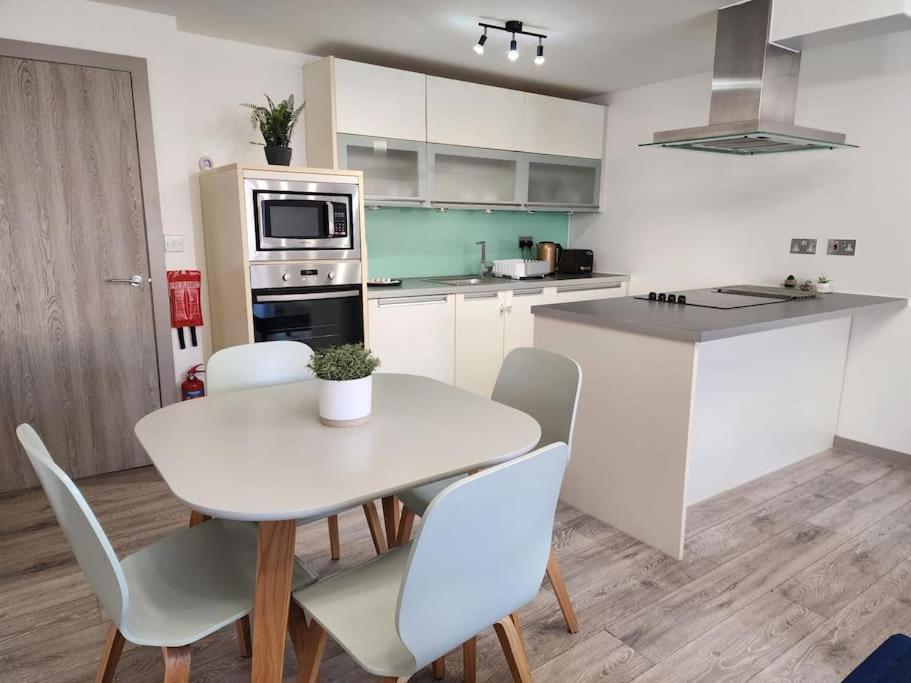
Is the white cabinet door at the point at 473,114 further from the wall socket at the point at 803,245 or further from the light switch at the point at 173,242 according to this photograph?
the wall socket at the point at 803,245

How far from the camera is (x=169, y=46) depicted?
3.02 meters

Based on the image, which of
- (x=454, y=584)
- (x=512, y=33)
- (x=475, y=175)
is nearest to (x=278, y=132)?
(x=512, y=33)

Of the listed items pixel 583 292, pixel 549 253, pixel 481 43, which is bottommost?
pixel 583 292

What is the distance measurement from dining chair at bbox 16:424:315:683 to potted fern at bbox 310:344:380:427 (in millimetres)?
391

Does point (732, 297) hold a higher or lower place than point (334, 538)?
higher

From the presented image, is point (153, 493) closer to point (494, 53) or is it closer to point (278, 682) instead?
point (278, 682)

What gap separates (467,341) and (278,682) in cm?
277

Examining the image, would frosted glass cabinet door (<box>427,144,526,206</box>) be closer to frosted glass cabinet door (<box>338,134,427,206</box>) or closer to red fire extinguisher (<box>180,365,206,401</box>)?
frosted glass cabinet door (<box>338,134,427,206</box>)

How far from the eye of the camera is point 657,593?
2135 millimetres

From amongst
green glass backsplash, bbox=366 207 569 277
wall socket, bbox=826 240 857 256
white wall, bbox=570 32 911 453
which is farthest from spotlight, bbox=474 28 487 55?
wall socket, bbox=826 240 857 256

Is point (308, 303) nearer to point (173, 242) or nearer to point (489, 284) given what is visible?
point (173, 242)

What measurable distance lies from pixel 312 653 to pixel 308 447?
46 centimetres

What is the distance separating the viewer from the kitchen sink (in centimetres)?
399

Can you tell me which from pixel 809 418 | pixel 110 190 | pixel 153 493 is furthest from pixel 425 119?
pixel 809 418
